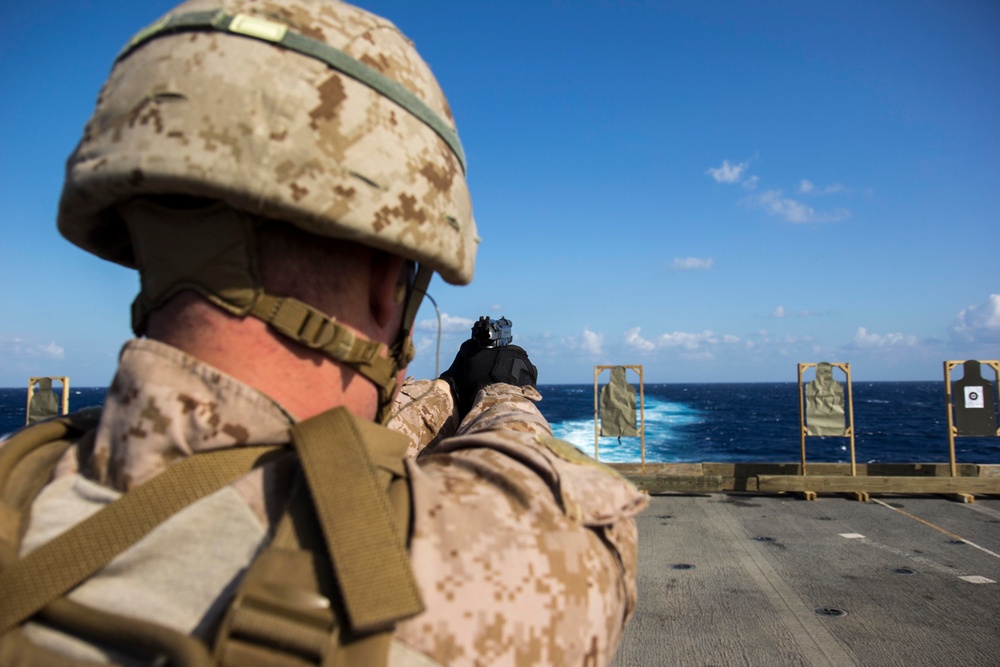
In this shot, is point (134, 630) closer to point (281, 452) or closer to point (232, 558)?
point (232, 558)

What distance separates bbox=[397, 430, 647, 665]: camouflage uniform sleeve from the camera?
0.92 metres

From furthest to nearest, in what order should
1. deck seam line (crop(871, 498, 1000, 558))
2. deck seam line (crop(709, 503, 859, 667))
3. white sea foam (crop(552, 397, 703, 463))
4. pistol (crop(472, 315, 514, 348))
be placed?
white sea foam (crop(552, 397, 703, 463)) → deck seam line (crop(871, 498, 1000, 558)) → deck seam line (crop(709, 503, 859, 667)) → pistol (crop(472, 315, 514, 348))

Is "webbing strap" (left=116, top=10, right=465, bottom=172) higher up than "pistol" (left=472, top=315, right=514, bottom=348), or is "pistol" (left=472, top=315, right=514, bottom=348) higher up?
"webbing strap" (left=116, top=10, right=465, bottom=172)

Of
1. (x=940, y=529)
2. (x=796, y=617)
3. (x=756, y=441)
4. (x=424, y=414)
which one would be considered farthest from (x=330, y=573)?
(x=756, y=441)

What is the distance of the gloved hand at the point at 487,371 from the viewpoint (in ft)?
7.29

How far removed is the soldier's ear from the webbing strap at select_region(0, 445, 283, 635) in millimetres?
373

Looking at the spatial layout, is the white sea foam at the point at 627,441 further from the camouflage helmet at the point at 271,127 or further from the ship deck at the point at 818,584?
the camouflage helmet at the point at 271,127

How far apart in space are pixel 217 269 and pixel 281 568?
0.48 m

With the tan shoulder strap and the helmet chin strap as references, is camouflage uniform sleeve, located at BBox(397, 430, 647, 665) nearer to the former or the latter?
the tan shoulder strap

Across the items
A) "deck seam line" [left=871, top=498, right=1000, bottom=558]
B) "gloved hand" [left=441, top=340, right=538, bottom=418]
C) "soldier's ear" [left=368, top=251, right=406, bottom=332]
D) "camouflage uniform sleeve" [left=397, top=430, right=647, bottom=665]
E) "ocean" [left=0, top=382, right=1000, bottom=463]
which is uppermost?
"soldier's ear" [left=368, top=251, right=406, bottom=332]

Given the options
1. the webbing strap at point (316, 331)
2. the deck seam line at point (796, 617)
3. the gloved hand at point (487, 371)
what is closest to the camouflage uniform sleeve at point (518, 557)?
the webbing strap at point (316, 331)

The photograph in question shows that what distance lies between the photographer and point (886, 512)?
8688 millimetres

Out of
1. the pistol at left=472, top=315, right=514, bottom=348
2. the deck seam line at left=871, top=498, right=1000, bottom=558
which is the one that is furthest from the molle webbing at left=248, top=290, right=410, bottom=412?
the deck seam line at left=871, top=498, right=1000, bottom=558

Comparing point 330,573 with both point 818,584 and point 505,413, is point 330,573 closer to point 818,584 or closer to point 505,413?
point 505,413
